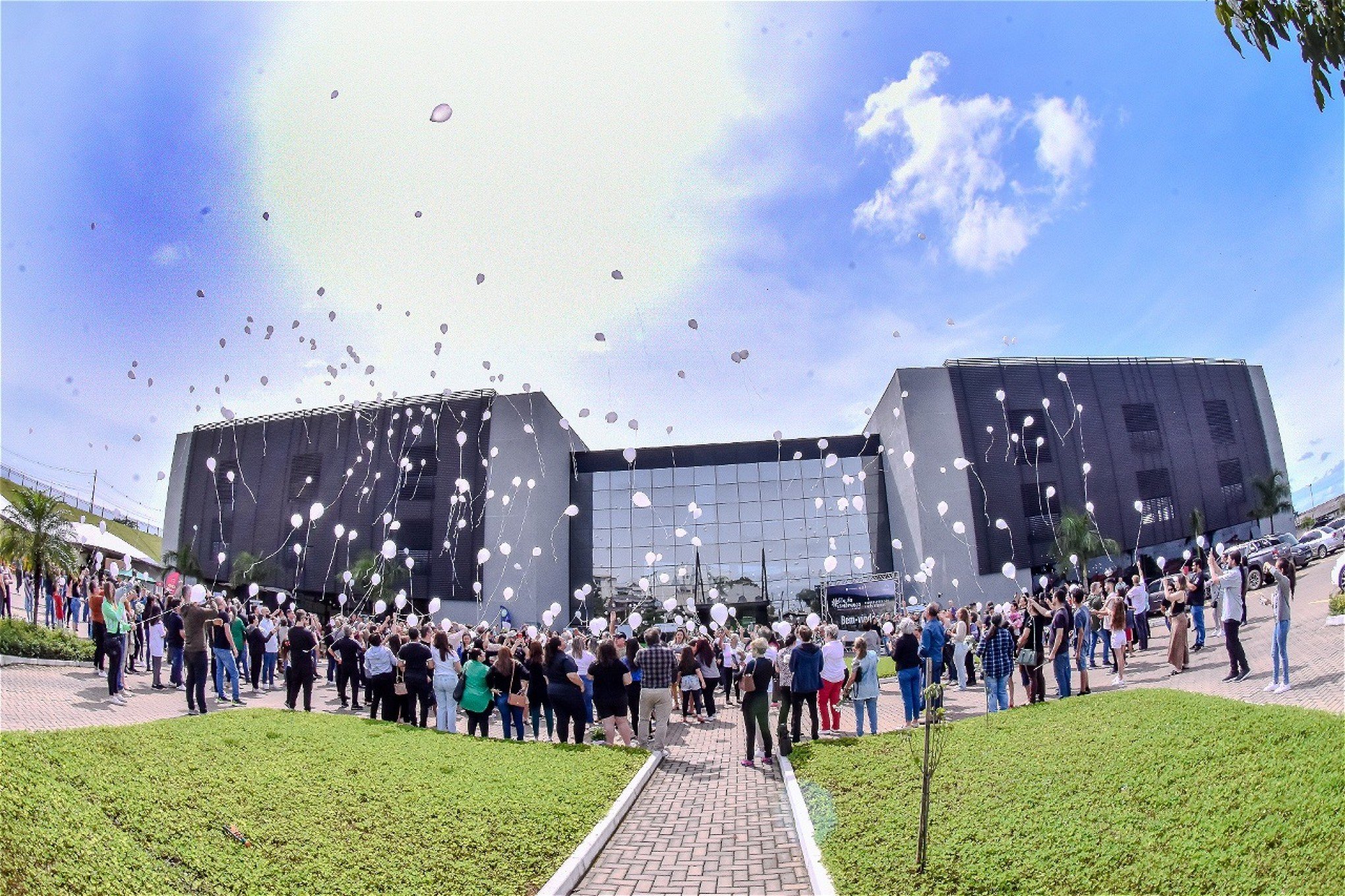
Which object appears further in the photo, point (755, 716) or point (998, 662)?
point (998, 662)

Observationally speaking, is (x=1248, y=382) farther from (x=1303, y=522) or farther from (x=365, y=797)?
(x=365, y=797)

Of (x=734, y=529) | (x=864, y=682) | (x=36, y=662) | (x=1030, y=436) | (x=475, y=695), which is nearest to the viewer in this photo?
(x=864, y=682)

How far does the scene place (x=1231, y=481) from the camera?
147ft

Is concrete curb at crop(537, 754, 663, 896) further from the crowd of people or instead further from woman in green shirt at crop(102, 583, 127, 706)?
woman in green shirt at crop(102, 583, 127, 706)

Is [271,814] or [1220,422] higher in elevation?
[1220,422]

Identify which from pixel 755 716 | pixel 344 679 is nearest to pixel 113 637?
pixel 344 679

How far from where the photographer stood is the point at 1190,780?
19.4 feet

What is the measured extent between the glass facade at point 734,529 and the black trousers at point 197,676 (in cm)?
3469

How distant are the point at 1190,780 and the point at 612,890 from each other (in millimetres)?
4452

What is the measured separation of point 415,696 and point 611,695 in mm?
3520

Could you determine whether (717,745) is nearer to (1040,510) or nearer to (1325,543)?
(1325,543)

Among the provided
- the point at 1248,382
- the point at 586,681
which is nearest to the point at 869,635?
the point at 586,681

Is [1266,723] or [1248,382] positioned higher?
[1248,382]

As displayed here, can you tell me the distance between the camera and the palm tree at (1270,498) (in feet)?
144
